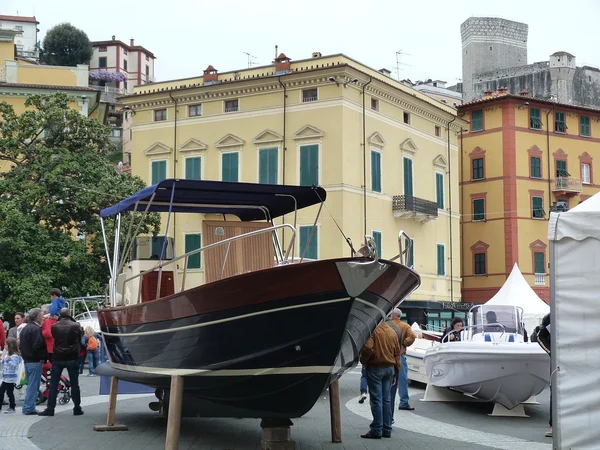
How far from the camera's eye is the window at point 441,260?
44.3 meters

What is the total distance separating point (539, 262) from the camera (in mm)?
49719

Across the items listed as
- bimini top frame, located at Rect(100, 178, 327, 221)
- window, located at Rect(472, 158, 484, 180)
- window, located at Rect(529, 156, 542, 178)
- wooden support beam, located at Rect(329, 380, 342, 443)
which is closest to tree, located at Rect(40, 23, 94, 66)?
window, located at Rect(472, 158, 484, 180)

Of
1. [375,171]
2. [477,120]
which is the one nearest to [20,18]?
[477,120]

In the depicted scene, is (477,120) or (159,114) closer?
(159,114)

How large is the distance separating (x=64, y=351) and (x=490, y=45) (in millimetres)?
68449

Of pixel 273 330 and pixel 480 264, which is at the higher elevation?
pixel 480 264

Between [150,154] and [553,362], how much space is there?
35074 millimetres

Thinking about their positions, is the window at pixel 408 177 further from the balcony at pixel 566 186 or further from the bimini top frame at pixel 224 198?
the bimini top frame at pixel 224 198

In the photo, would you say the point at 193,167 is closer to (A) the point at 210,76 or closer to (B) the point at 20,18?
(A) the point at 210,76

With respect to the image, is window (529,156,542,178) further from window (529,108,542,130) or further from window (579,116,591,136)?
window (579,116,591,136)

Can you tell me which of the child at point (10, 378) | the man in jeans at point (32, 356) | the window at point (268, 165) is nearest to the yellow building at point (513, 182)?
the window at point (268, 165)

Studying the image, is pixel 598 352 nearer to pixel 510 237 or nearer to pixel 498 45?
pixel 510 237

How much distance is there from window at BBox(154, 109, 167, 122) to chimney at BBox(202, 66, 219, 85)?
246 centimetres

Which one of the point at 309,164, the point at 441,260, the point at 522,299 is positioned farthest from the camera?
the point at 441,260
